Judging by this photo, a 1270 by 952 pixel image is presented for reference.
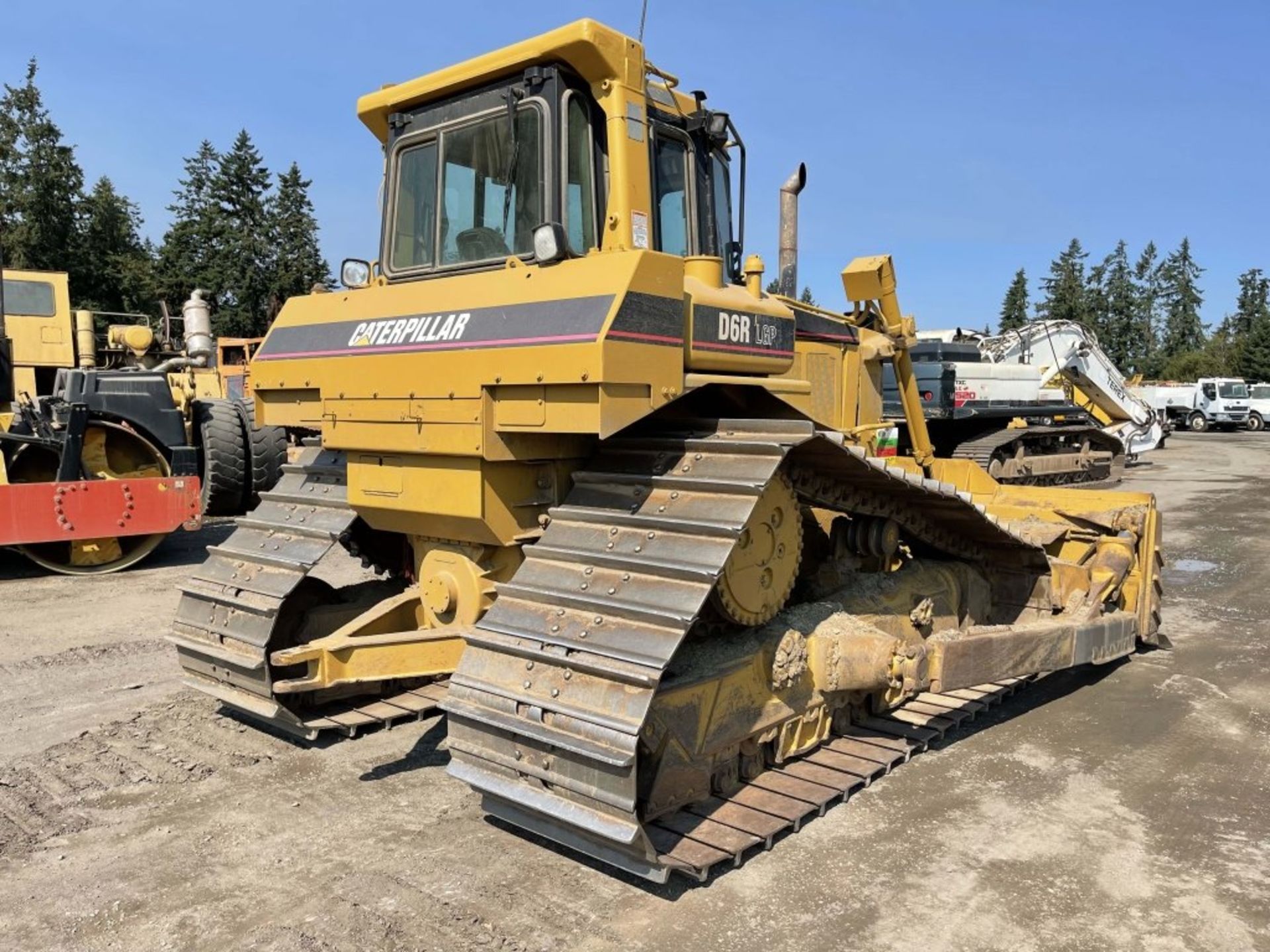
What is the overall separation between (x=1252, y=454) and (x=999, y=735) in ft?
85.5

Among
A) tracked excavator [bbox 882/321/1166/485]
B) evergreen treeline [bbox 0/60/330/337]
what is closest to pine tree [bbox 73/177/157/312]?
evergreen treeline [bbox 0/60/330/337]

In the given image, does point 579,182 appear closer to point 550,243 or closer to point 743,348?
point 550,243

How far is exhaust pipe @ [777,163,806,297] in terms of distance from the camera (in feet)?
19.5

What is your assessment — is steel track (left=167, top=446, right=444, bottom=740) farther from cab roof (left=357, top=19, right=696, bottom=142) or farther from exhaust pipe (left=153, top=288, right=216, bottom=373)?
exhaust pipe (left=153, top=288, right=216, bottom=373)

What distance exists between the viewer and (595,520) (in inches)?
154

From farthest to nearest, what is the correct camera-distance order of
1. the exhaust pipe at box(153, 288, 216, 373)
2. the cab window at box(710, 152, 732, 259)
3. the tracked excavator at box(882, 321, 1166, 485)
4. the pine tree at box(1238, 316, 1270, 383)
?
the pine tree at box(1238, 316, 1270, 383)
the tracked excavator at box(882, 321, 1166, 485)
the exhaust pipe at box(153, 288, 216, 373)
the cab window at box(710, 152, 732, 259)

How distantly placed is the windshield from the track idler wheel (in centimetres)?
154

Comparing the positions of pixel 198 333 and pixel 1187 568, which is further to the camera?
→ pixel 198 333

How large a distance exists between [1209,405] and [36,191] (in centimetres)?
4868

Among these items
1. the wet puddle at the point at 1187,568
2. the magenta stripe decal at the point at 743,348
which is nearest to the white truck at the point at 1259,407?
the wet puddle at the point at 1187,568

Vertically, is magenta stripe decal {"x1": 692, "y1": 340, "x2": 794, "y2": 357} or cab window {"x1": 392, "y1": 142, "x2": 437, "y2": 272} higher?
cab window {"x1": 392, "y1": 142, "x2": 437, "y2": 272}

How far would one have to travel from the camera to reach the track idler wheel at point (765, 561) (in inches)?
160

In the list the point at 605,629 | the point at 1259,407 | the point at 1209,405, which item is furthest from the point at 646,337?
the point at 1259,407

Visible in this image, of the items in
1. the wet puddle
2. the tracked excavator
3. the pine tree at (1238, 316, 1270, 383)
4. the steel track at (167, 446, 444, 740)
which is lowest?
the wet puddle
